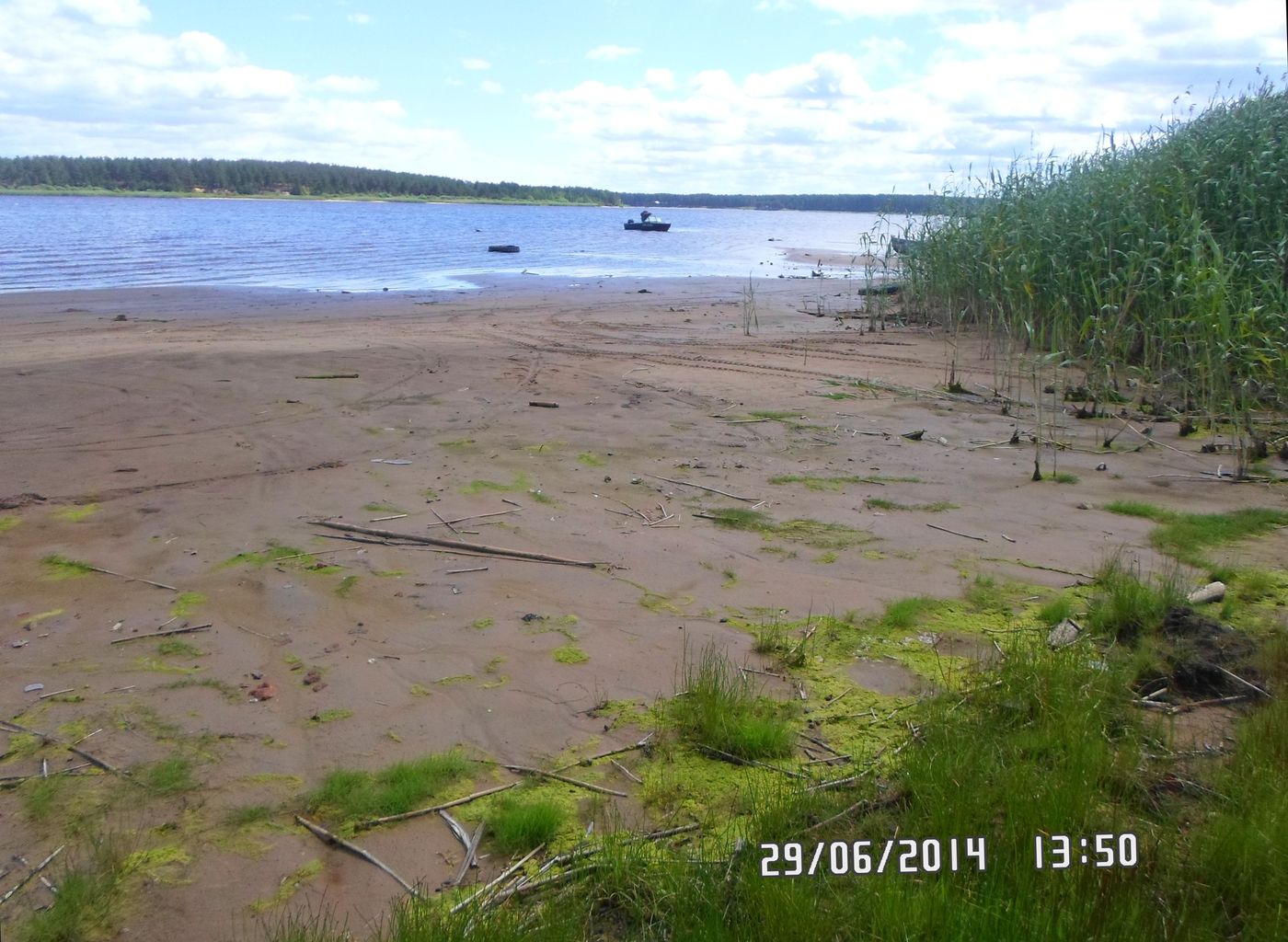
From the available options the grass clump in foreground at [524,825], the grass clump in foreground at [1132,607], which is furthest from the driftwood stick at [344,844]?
the grass clump in foreground at [1132,607]

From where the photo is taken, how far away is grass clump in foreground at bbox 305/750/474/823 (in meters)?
3.38

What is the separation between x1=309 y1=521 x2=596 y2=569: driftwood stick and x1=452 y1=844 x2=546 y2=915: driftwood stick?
103 inches

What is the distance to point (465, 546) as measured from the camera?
19.3 feet

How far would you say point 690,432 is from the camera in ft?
29.6

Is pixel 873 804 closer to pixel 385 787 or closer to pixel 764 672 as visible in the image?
pixel 764 672

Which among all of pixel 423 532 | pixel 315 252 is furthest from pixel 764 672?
pixel 315 252

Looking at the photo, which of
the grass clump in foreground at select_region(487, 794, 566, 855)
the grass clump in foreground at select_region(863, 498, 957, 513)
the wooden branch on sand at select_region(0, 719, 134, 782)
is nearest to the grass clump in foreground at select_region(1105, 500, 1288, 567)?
the grass clump in foreground at select_region(863, 498, 957, 513)

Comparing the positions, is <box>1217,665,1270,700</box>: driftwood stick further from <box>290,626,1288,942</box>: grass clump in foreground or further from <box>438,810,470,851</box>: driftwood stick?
<box>438,810,470,851</box>: driftwood stick

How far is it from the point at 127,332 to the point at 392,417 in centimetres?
840

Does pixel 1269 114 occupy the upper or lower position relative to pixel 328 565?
upper

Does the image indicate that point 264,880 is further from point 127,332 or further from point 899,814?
point 127,332

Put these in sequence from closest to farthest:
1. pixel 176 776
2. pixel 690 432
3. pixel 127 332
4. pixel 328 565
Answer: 1. pixel 176 776
2. pixel 328 565
3. pixel 690 432
4. pixel 127 332

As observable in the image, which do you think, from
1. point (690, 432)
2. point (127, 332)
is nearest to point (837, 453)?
point (690, 432)

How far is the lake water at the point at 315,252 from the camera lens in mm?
26328
